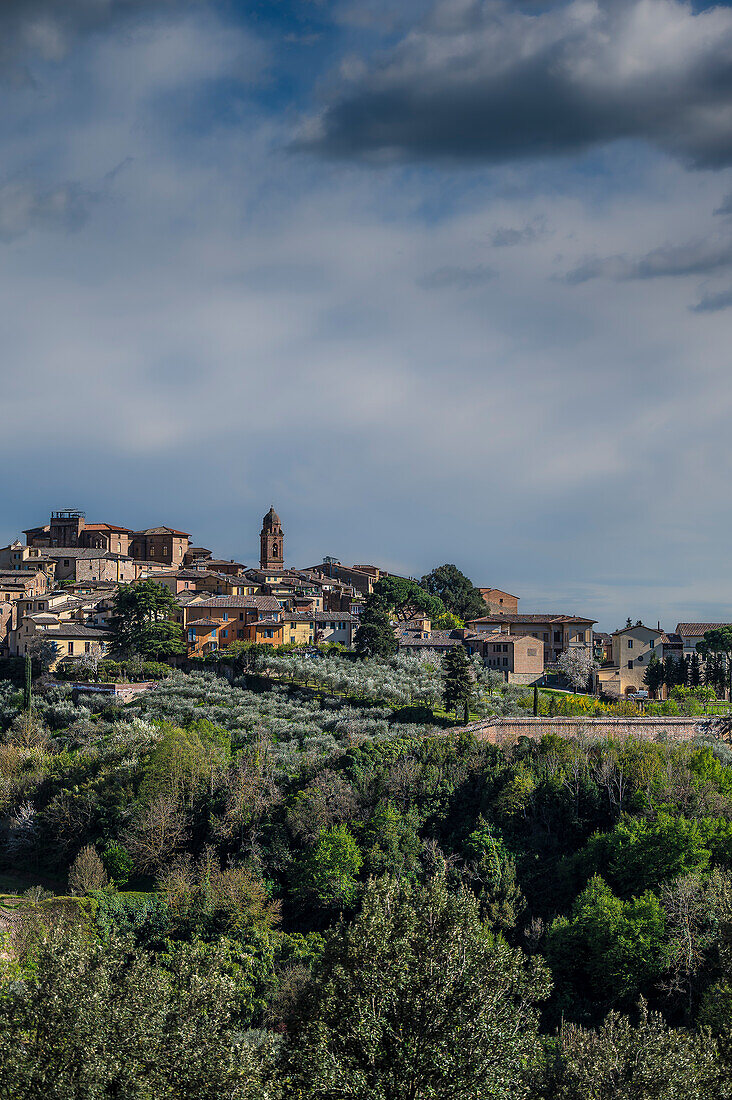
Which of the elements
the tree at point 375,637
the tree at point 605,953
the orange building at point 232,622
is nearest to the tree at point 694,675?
the tree at point 375,637

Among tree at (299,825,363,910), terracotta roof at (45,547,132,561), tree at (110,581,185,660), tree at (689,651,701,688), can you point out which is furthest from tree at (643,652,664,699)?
terracotta roof at (45,547,132,561)

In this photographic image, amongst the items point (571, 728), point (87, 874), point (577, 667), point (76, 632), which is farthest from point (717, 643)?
point (87, 874)

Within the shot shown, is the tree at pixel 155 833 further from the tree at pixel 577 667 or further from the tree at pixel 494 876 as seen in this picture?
the tree at pixel 577 667

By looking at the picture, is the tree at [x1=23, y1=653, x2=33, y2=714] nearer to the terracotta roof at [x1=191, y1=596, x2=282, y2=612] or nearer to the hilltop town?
the hilltop town

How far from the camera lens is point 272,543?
107 m

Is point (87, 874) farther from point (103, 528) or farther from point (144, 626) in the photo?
point (103, 528)

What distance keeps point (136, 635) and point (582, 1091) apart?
54060 millimetres

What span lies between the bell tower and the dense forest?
128 ft

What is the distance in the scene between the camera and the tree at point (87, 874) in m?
44.8

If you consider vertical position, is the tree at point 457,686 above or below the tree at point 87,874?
above

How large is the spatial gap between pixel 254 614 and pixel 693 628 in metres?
40.7

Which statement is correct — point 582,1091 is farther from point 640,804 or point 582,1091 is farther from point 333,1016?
point 640,804

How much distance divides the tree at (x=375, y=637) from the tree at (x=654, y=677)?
19.9 m

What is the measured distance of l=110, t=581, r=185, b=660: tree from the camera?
70.2 meters
